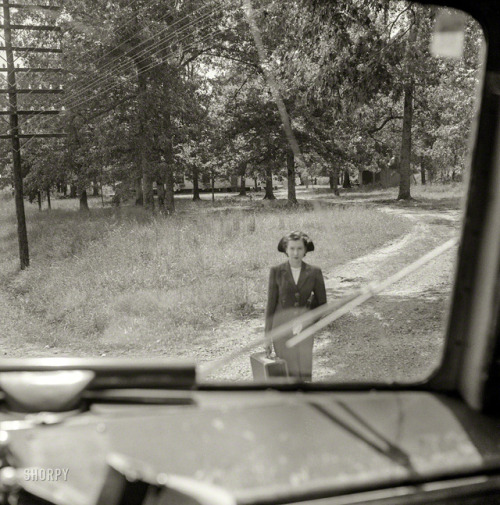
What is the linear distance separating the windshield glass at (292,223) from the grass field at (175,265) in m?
0.01

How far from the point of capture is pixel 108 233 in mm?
3826

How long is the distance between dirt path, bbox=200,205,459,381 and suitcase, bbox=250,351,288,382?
0.04m

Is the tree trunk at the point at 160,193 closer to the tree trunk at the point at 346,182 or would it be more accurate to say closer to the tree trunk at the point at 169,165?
the tree trunk at the point at 169,165

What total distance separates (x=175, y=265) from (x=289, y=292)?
3.98ft

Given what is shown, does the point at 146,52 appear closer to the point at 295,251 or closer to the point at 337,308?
the point at 295,251

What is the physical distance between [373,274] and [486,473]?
571 millimetres

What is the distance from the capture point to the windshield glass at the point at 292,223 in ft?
4.91

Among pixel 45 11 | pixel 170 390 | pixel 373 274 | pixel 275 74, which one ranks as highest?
pixel 45 11

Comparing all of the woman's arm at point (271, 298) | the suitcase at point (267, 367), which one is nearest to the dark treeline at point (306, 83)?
the woman's arm at point (271, 298)

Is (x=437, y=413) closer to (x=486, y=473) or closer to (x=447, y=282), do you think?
(x=486, y=473)

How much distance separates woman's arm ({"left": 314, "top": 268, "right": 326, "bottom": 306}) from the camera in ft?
5.62

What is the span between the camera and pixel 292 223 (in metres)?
2.40

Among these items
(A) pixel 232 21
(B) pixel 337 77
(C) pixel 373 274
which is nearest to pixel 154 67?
(B) pixel 337 77

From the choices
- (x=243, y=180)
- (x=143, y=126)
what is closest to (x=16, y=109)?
(x=143, y=126)
